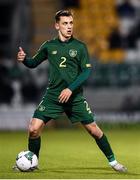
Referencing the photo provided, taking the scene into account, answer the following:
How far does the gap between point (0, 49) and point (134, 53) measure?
135 inches

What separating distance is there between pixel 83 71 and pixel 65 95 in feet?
1.44

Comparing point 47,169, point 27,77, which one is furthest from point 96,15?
point 47,169

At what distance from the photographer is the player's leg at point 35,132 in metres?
10.7

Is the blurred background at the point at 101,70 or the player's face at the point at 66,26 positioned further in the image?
the blurred background at the point at 101,70

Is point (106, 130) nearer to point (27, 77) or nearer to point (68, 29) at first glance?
point (27, 77)

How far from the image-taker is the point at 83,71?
10.7 meters

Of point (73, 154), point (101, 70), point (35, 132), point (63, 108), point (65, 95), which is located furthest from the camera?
point (101, 70)

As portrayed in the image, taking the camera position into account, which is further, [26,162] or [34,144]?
[34,144]

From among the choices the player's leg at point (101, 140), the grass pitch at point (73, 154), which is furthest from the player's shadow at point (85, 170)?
the player's leg at point (101, 140)

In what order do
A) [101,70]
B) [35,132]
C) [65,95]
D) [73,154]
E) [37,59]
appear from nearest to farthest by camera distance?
[65,95]
[35,132]
[37,59]
[73,154]
[101,70]

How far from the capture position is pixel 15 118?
20453 millimetres

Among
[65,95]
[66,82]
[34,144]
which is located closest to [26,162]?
[34,144]

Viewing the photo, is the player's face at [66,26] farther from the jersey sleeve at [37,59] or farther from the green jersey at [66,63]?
the jersey sleeve at [37,59]

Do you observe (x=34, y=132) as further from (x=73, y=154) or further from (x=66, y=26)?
(x=73, y=154)
